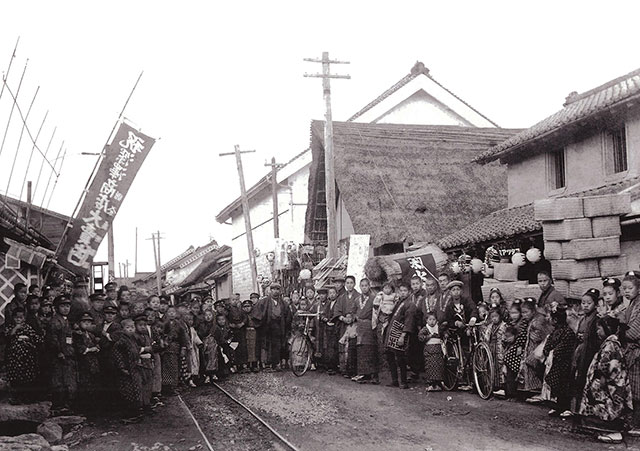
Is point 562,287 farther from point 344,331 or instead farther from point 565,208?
point 344,331

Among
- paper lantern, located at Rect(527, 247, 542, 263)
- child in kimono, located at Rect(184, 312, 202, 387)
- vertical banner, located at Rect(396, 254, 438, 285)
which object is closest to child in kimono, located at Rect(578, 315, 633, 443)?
paper lantern, located at Rect(527, 247, 542, 263)

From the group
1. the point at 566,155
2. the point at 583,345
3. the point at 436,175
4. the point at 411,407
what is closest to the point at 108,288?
the point at 411,407

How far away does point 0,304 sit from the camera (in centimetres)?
1348

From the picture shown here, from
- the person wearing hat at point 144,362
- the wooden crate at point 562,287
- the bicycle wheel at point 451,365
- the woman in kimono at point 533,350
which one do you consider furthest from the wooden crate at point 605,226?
the person wearing hat at point 144,362

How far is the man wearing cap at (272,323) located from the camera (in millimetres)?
14359

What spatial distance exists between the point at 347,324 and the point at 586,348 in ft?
19.7

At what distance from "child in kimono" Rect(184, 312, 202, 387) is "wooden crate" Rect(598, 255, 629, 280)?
22.9ft

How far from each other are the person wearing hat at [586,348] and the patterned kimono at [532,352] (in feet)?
4.33

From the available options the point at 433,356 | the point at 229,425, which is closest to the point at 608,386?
the point at 433,356

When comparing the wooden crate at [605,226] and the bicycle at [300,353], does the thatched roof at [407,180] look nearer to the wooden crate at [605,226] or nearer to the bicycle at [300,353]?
the bicycle at [300,353]

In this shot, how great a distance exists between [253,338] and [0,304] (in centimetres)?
508

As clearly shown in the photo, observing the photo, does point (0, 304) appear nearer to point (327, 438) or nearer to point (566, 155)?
point (327, 438)

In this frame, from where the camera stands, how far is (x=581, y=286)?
30.3ft

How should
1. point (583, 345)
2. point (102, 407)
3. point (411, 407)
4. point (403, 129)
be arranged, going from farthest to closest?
point (403, 129)
point (102, 407)
point (411, 407)
point (583, 345)
